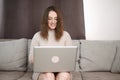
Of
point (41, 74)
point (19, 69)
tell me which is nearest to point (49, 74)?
point (41, 74)

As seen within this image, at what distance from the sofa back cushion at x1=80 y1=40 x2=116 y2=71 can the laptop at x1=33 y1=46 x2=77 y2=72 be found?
0.85m

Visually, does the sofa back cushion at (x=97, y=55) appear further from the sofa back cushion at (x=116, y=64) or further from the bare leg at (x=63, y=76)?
the bare leg at (x=63, y=76)

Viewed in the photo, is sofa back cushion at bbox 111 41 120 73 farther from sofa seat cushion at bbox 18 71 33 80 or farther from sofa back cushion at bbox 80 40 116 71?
sofa seat cushion at bbox 18 71 33 80

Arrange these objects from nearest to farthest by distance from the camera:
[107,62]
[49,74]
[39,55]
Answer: [39,55]
[49,74]
[107,62]

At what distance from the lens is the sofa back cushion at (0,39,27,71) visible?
9.04ft

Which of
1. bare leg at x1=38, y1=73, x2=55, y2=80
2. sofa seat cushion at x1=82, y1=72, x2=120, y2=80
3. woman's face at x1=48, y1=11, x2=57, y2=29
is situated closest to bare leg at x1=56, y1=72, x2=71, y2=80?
bare leg at x1=38, y1=73, x2=55, y2=80

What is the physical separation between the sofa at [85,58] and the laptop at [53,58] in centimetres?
73

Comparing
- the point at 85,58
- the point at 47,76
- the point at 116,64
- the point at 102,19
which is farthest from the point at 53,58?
the point at 102,19

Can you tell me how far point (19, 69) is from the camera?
2775 millimetres

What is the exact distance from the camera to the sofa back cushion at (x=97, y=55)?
9.09 feet

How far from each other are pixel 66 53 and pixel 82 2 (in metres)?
1.43

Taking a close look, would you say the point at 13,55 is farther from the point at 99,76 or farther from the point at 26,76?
the point at 99,76

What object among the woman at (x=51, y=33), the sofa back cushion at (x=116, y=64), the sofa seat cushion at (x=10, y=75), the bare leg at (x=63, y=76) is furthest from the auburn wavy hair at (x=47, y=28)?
the sofa back cushion at (x=116, y=64)

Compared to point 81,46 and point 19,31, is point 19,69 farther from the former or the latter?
point 81,46
